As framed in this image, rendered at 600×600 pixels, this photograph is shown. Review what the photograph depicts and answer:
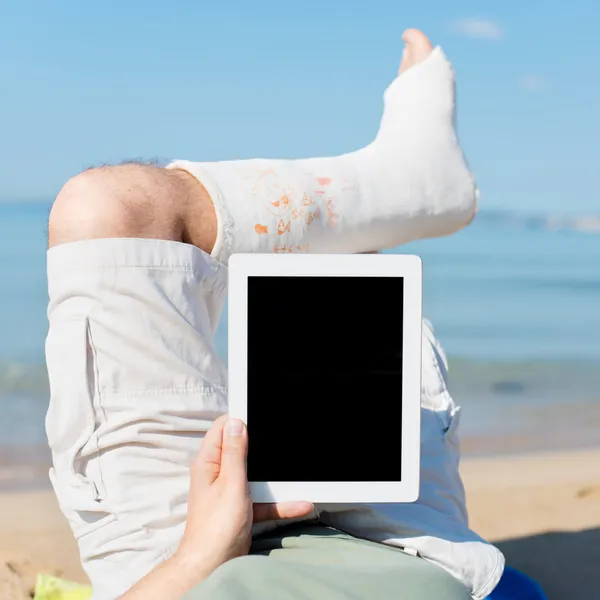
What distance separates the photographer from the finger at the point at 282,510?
3.62ft

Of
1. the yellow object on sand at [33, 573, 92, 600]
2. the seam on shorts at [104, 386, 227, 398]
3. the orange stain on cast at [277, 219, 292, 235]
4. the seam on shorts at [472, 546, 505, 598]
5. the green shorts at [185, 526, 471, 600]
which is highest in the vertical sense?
the orange stain on cast at [277, 219, 292, 235]

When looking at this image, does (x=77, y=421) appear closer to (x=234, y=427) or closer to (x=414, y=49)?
(x=234, y=427)

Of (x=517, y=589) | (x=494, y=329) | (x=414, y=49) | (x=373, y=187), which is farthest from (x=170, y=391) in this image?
(x=494, y=329)

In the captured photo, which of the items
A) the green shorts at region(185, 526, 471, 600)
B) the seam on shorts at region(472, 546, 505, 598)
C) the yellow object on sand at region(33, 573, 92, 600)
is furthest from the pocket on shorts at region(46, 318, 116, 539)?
the yellow object on sand at region(33, 573, 92, 600)

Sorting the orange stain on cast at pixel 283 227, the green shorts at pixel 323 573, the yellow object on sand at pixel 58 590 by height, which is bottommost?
the yellow object on sand at pixel 58 590

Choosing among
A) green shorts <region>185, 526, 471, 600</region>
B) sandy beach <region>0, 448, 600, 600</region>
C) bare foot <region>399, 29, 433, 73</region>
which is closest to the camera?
green shorts <region>185, 526, 471, 600</region>

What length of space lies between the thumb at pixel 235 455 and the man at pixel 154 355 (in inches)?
5.9

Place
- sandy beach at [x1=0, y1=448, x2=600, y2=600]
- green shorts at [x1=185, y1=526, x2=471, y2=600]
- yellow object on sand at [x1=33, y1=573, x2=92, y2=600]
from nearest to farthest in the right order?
green shorts at [x1=185, y1=526, x2=471, y2=600] < yellow object on sand at [x1=33, y1=573, x2=92, y2=600] < sandy beach at [x1=0, y1=448, x2=600, y2=600]

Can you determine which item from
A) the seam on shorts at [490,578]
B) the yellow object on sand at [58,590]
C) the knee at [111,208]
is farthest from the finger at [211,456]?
the yellow object on sand at [58,590]

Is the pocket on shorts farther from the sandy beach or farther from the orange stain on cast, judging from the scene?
the sandy beach

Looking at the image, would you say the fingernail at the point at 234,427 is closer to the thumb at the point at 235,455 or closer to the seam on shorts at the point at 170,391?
the thumb at the point at 235,455

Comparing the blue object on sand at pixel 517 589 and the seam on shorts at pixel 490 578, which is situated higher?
the seam on shorts at pixel 490 578

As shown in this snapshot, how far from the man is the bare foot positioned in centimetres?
61

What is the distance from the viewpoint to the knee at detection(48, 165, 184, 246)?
119cm
